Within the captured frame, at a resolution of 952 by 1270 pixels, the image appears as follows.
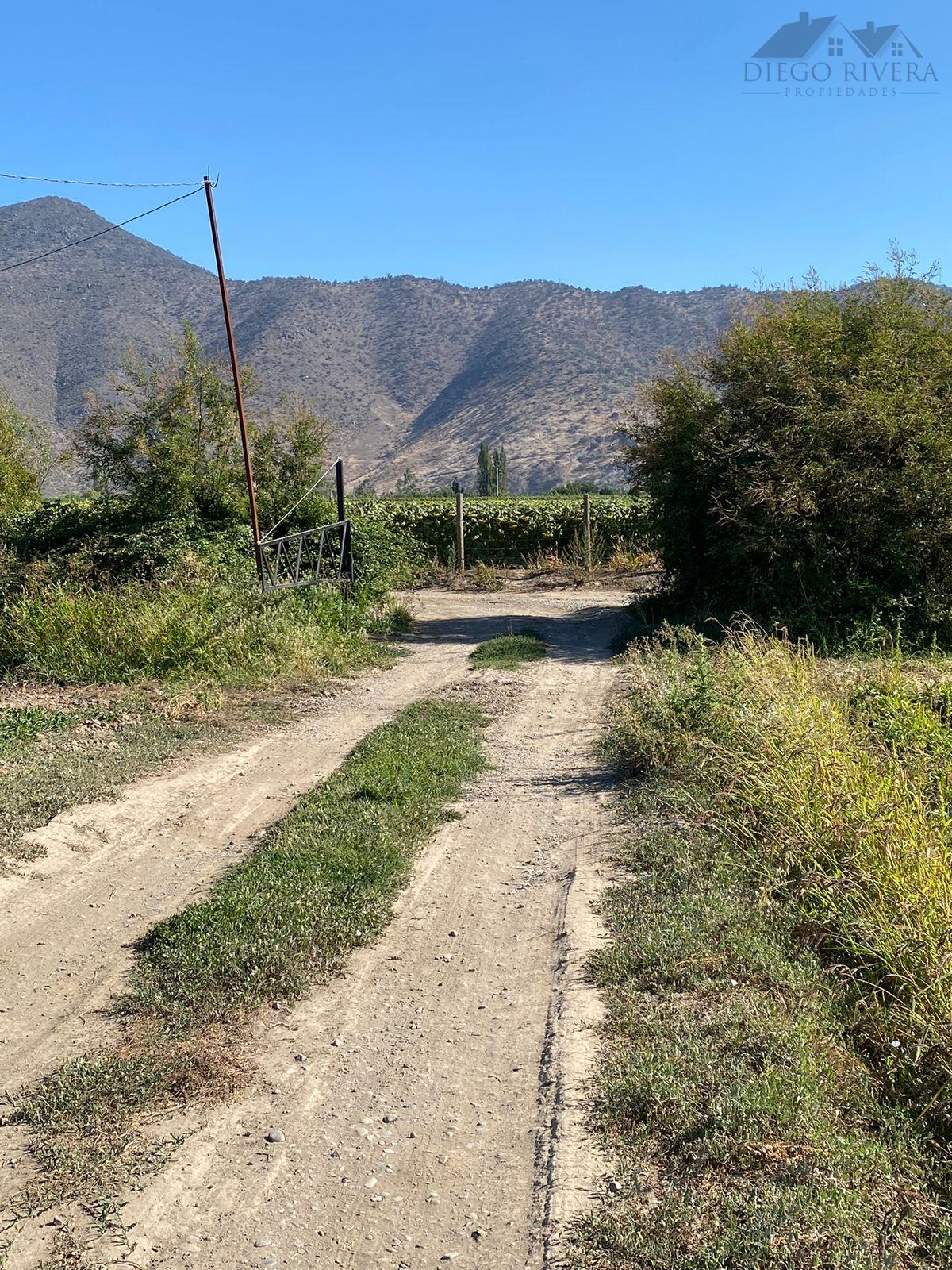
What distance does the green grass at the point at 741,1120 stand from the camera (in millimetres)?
3080

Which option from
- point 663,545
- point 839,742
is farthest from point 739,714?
point 663,545

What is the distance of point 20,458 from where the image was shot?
2811cm

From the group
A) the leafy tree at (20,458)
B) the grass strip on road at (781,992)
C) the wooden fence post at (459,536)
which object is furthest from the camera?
the leafy tree at (20,458)

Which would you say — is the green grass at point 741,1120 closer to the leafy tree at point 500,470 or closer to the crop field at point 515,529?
the crop field at point 515,529

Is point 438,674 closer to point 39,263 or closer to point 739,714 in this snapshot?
point 739,714

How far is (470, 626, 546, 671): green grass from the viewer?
1332 cm

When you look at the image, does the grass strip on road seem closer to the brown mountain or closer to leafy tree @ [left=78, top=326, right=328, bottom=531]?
leafy tree @ [left=78, top=326, right=328, bottom=531]

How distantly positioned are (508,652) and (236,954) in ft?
30.5

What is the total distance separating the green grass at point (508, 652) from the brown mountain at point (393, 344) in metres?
45.0

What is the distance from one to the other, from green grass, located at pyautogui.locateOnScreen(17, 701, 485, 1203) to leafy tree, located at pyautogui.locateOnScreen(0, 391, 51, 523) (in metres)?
19.8

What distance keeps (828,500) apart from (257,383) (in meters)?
9.67

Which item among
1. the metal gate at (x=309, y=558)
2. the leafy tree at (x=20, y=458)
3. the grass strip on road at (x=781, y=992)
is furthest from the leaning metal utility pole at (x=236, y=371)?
the leafy tree at (x=20, y=458)

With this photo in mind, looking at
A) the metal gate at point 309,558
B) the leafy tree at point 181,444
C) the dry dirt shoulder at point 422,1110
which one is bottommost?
the dry dirt shoulder at point 422,1110

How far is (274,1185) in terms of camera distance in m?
3.52
